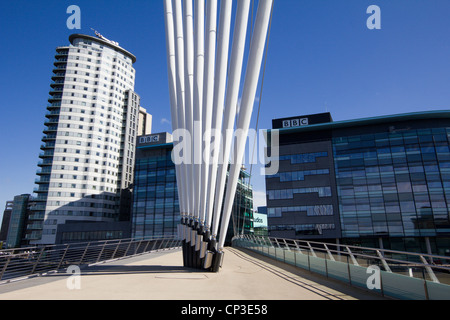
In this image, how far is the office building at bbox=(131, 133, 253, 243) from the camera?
6569 centimetres

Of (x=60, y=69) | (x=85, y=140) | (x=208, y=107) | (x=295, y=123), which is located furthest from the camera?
(x=60, y=69)

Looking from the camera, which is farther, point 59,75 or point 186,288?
point 59,75

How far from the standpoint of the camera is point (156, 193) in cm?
6788

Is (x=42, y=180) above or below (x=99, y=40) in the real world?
below

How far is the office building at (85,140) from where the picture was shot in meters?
78.5

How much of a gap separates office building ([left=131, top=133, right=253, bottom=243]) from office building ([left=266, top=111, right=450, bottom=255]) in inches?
572

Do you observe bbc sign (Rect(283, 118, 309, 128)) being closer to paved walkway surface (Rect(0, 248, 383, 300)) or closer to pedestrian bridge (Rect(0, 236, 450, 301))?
pedestrian bridge (Rect(0, 236, 450, 301))

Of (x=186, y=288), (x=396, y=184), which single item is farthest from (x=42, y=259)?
(x=396, y=184)

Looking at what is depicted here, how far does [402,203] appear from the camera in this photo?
50938 mm

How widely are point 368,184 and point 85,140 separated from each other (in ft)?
242

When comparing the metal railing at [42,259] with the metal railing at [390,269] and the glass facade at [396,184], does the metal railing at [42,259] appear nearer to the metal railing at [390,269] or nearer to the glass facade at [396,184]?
the metal railing at [390,269]

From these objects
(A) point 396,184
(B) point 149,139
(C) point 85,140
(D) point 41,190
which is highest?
(C) point 85,140
